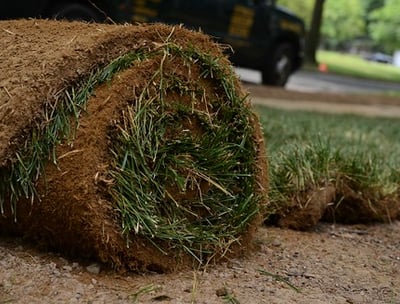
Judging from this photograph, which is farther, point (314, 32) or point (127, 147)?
point (314, 32)

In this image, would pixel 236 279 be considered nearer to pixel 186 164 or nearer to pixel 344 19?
pixel 186 164

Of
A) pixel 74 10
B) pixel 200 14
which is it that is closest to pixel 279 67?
pixel 200 14

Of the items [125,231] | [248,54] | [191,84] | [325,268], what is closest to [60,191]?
[125,231]

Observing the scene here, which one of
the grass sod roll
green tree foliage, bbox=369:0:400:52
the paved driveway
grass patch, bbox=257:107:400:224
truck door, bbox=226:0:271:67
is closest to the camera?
the grass sod roll

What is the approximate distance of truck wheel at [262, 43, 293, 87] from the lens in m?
15.0

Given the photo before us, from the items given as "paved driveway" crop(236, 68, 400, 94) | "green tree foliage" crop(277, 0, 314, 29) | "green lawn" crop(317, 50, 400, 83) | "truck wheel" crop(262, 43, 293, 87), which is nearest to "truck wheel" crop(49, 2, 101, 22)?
"truck wheel" crop(262, 43, 293, 87)

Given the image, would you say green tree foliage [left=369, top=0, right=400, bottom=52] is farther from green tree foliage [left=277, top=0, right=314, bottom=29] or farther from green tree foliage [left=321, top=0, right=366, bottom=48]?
green tree foliage [left=321, top=0, right=366, bottom=48]

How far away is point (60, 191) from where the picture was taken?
104 inches

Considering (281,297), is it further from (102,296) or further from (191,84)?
(191,84)

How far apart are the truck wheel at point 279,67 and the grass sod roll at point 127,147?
Answer: 473 inches

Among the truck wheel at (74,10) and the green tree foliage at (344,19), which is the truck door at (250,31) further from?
the green tree foliage at (344,19)

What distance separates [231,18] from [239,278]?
10.6 metres

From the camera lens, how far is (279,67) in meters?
15.2

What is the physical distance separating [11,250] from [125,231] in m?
0.49
